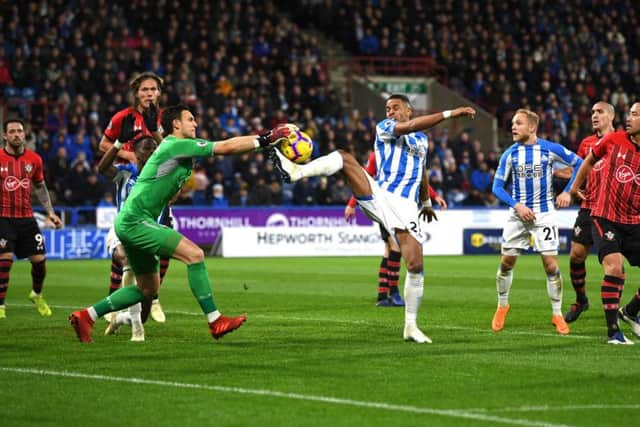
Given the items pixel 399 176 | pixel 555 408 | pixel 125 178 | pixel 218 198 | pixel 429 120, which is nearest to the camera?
pixel 555 408

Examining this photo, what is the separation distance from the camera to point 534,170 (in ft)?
40.7

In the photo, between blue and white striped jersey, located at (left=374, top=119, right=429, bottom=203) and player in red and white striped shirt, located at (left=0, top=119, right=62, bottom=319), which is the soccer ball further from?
player in red and white striped shirt, located at (left=0, top=119, right=62, bottom=319)

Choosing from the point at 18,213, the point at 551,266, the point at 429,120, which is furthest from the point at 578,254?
the point at 18,213

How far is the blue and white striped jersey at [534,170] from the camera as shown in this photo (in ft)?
40.7

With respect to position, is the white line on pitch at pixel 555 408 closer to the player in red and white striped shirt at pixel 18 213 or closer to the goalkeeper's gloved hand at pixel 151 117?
the goalkeeper's gloved hand at pixel 151 117

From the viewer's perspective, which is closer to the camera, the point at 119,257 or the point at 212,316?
the point at 212,316

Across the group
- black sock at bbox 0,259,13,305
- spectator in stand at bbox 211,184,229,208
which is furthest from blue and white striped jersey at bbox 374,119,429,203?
spectator in stand at bbox 211,184,229,208

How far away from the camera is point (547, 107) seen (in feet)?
128

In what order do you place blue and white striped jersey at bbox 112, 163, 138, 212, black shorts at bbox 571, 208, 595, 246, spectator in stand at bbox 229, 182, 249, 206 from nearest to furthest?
1. blue and white striped jersey at bbox 112, 163, 138, 212
2. black shorts at bbox 571, 208, 595, 246
3. spectator in stand at bbox 229, 182, 249, 206

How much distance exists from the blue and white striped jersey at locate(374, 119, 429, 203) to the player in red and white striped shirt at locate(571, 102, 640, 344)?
1808mm

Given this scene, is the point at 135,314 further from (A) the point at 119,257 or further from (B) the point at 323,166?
(B) the point at 323,166

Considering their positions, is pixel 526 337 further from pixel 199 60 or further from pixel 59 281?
pixel 199 60

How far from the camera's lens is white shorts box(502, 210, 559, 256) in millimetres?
12297

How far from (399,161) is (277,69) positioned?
25123mm
